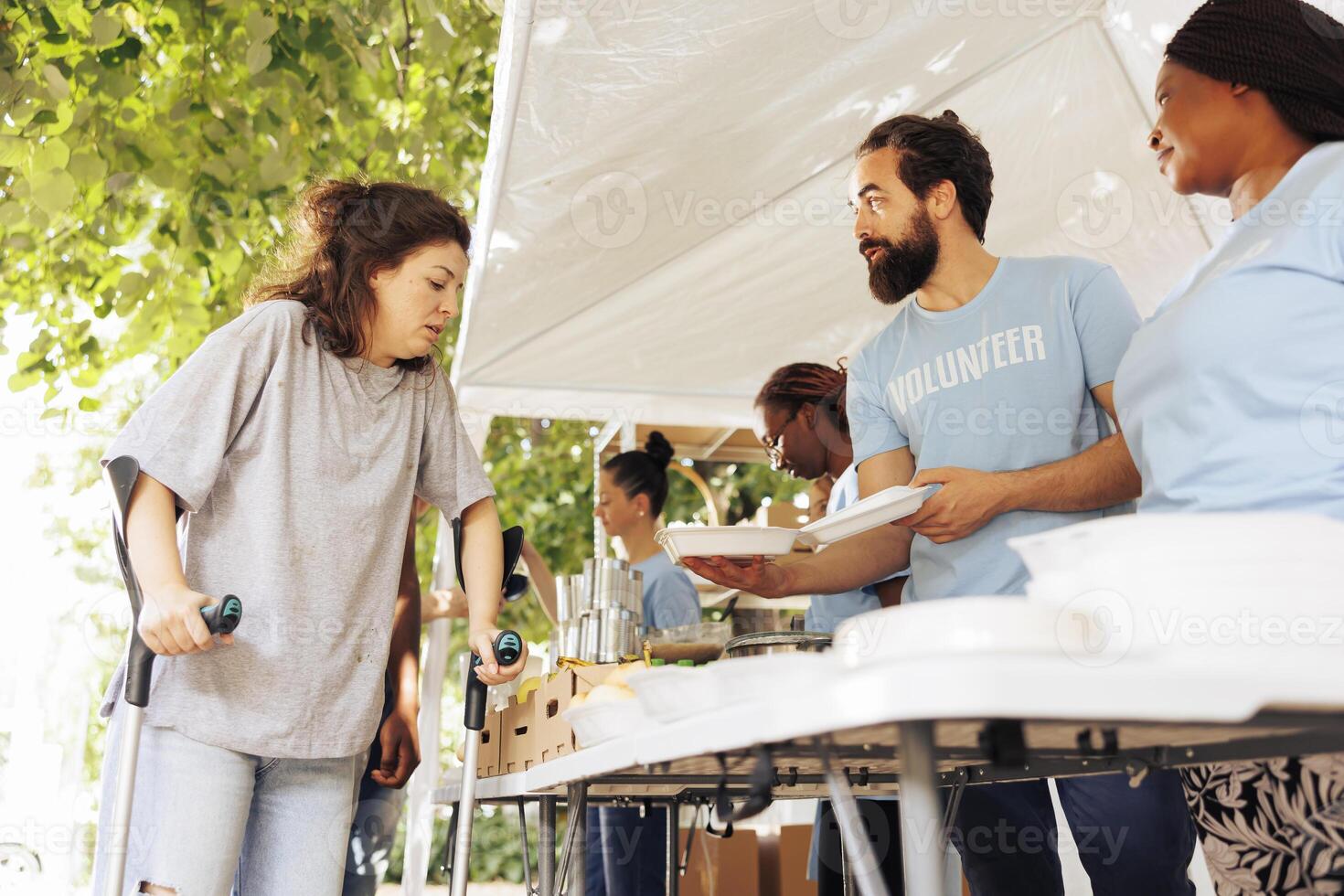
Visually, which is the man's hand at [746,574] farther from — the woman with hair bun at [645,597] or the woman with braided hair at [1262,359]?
the woman with hair bun at [645,597]

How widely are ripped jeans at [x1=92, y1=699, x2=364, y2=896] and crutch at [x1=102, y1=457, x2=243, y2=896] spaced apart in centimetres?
4

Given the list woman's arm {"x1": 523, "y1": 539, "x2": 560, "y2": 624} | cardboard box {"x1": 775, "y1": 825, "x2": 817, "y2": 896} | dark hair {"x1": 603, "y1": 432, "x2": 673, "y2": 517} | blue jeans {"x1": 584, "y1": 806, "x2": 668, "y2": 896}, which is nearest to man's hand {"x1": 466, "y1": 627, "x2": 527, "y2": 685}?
blue jeans {"x1": 584, "y1": 806, "x2": 668, "y2": 896}

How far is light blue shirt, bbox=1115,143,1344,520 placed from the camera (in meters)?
1.26

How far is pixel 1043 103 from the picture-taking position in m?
3.87

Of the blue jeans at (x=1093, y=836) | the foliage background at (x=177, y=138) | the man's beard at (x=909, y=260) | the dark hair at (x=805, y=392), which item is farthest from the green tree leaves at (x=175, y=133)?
the blue jeans at (x=1093, y=836)

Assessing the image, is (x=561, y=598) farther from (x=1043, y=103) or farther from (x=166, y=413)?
(x=1043, y=103)

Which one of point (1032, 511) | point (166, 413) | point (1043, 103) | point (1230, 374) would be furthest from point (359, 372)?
point (1043, 103)

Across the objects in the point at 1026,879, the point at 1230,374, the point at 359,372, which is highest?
the point at 359,372

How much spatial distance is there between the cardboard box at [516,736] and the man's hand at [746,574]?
42 centimetres

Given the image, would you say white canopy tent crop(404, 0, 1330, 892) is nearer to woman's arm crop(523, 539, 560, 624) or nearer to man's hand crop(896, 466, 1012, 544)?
woman's arm crop(523, 539, 560, 624)

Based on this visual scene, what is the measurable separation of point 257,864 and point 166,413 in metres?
0.74

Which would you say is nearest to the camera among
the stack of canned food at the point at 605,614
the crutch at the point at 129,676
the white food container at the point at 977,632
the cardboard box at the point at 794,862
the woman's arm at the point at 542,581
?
the white food container at the point at 977,632

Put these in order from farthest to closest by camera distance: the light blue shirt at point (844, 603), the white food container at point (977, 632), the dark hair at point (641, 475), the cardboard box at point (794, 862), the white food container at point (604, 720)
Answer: the dark hair at point (641, 475), the cardboard box at point (794, 862), the light blue shirt at point (844, 603), the white food container at point (604, 720), the white food container at point (977, 632)

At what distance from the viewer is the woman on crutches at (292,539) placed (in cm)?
170
